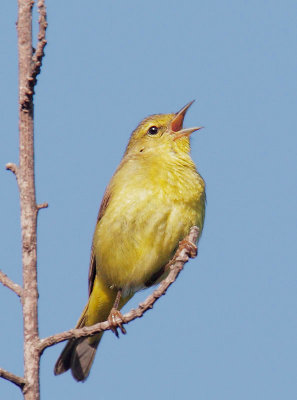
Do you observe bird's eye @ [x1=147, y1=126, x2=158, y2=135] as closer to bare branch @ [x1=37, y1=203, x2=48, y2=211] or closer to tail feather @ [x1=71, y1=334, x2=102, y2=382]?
tail feather @ [x1=71, y1=334, x2=102, y2=382]

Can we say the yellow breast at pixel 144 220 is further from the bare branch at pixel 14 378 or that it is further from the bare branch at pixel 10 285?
the bare branch at pixel 14 378

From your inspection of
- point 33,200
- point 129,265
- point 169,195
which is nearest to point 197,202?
point 169,195

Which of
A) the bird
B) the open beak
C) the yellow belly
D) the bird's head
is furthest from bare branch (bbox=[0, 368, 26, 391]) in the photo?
the open beak

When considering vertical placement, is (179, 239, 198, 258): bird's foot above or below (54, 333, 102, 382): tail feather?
above

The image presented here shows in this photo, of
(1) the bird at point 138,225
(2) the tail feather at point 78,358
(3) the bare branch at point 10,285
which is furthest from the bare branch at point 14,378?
(2) the tail feather at point 78,358

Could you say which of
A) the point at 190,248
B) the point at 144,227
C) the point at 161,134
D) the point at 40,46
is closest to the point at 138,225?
the point at 144,227

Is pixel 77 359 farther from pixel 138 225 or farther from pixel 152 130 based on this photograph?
pixel 152 130

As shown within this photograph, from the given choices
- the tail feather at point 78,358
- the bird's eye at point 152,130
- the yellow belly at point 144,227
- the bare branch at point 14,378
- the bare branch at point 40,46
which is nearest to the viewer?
the bare branch at point 14,378
